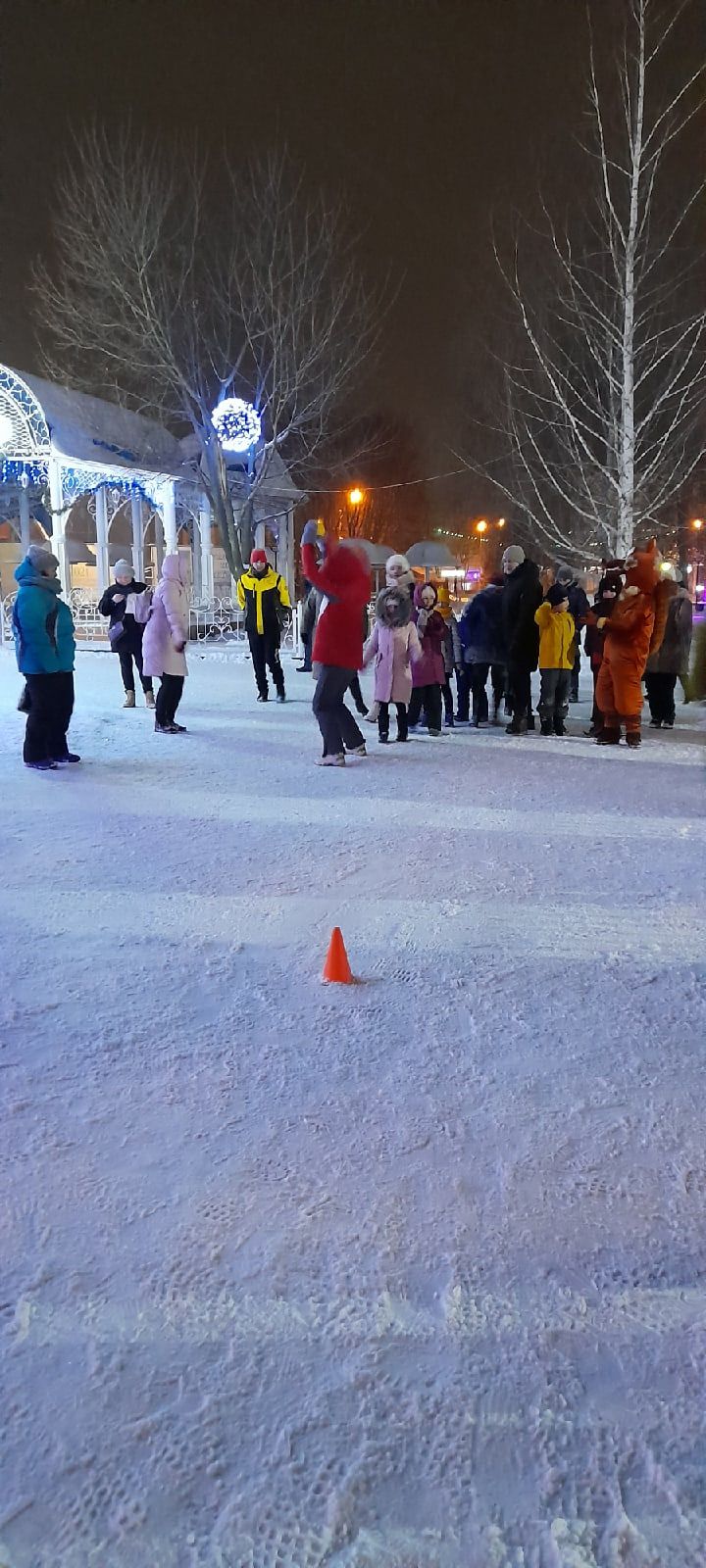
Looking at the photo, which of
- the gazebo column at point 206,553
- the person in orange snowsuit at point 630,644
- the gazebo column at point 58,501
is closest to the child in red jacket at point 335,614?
the person in orange snowsuit at point 630,644

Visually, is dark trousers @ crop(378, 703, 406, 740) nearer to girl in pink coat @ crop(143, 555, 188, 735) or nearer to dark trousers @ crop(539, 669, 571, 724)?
dark trousers @ crop(539, 669, 571, 724)

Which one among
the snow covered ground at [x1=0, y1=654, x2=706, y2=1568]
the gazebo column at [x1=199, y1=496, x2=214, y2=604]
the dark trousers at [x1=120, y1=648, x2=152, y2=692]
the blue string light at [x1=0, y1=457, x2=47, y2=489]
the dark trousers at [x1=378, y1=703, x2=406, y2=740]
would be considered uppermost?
the blue string light at [x1=0, y1=457, x2=47, y2=489]

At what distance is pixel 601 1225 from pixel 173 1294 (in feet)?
3.36

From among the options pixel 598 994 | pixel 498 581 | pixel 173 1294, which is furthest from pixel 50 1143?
pixel 498 581

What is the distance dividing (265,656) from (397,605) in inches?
120

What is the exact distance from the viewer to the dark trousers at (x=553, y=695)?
9867 millimetres

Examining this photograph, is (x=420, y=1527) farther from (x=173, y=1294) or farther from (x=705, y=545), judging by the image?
(x=705, y=545)

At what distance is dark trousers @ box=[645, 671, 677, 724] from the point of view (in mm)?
10297

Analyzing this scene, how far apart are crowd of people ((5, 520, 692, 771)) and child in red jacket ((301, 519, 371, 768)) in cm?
1

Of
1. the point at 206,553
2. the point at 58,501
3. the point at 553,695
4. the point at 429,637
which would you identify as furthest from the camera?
the point at 206,553

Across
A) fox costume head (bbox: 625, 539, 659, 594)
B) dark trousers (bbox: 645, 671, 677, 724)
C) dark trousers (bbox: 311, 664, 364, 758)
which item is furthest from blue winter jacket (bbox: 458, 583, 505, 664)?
dark trousers (bbox: 311, 664, 364, 758)

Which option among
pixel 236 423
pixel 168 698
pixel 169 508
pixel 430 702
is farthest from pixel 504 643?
pixel 169 508

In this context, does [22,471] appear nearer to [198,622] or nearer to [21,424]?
[21,424]

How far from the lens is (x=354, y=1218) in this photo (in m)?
2.38
